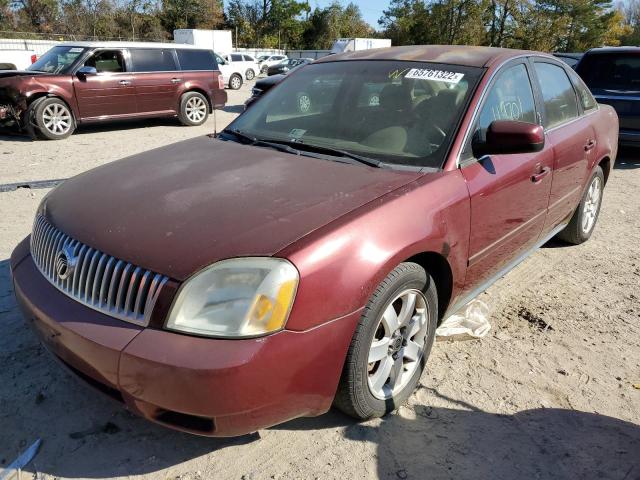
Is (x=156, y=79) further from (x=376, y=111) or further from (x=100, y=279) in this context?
(x=100, y=279)

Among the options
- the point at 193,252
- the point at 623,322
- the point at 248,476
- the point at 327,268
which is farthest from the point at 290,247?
the point at 623,322

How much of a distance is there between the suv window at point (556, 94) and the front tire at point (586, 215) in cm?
77

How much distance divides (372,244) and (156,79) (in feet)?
32.3

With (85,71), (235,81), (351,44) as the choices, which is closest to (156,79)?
(85,71)

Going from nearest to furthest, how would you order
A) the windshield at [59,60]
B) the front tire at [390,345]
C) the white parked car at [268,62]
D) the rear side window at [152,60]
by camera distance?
1. the front tire at [390,345]
2. the windshield at [59,60]
3. the rear side window at [152,60]
4. the white parked car at [268,62]

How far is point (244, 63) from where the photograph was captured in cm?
2520

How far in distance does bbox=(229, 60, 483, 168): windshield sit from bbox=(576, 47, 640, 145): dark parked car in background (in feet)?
20.2

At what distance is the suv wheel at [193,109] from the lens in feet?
37.2

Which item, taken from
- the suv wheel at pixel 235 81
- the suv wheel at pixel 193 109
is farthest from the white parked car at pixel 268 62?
the suv wheel at pixel 193 109

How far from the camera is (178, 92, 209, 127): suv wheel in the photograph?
11.3 meters

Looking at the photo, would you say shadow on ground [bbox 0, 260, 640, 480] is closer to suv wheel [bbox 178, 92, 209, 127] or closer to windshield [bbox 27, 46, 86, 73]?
windshield [bbox 27, 46, 86, 73]

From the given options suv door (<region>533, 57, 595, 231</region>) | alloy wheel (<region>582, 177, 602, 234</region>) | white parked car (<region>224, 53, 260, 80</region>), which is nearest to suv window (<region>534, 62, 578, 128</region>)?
suv door (<region>533, 57, 595, 231</region>)

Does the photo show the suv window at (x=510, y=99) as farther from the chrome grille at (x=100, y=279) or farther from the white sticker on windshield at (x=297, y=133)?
the chrome grille at (x=100, y=279)

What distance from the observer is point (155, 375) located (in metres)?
1.82
